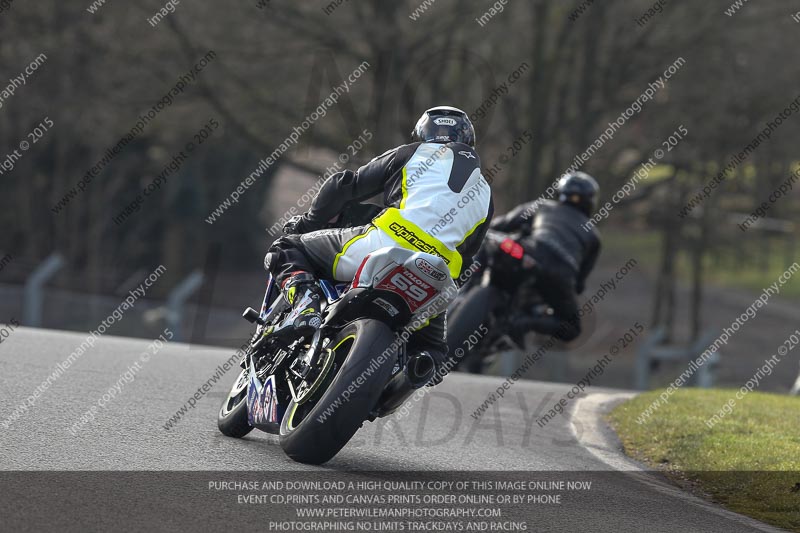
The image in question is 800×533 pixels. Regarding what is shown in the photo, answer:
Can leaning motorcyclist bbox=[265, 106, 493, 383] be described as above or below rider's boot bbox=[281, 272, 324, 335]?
above

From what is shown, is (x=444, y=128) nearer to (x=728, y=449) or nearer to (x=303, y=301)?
(x=303, y=301)

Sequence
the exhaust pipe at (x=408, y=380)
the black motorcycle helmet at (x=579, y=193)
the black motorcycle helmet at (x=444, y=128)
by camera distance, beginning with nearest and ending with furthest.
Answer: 1. the exhaust pipe at (x=408, y=380)
2. the black motorcycle helmet at (x=444, y=128)
3. the black motorcycle helmet at (x=579, y=193)

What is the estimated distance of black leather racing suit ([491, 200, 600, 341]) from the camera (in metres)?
12.0

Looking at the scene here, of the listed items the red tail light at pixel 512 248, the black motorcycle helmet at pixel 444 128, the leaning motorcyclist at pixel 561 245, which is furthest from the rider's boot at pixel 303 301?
the leaning motorcyclist at pixel 561 245

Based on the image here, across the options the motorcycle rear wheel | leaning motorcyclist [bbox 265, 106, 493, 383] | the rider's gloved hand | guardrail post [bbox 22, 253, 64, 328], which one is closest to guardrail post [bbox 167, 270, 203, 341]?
guardrail post [bbox 22, 253, 64, 328]

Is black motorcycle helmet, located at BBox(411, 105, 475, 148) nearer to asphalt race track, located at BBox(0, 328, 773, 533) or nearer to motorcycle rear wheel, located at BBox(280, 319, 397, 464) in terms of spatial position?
motorcycle rear wheel, located at BBox(280, 319, 397, 464)

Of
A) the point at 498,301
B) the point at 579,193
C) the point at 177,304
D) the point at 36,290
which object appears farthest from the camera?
the point at 36,290

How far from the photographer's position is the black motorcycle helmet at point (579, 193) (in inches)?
487

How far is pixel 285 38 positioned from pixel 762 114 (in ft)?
30.9

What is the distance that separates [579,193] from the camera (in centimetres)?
1236

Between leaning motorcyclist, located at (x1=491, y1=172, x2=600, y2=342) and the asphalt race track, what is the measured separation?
5.47 ft

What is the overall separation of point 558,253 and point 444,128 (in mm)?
4984

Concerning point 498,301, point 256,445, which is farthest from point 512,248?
point 256,445

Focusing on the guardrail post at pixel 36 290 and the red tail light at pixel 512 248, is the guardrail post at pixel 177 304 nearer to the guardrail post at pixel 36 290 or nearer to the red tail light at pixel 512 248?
the guardrail post at pixel 36 290
